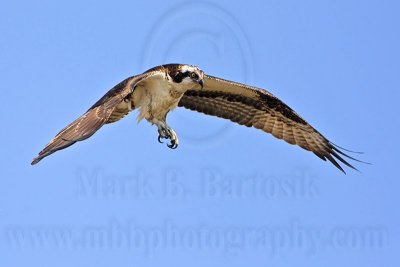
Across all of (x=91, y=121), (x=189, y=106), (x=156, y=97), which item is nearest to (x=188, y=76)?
(x=156, y=97)

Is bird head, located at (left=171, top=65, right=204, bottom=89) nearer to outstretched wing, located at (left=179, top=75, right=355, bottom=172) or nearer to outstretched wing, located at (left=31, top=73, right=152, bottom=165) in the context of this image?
outstretched wing, located at (left=31, top=73, right=152, bottom=165)

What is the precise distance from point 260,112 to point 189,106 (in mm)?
1533

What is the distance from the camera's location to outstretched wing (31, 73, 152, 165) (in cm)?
1480

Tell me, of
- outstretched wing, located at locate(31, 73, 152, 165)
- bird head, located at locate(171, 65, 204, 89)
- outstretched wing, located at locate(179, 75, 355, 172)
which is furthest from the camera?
outstretched wing, located at locate(179, 75, 355, 172)

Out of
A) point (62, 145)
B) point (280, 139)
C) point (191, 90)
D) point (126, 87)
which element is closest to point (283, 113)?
point (280, 139)

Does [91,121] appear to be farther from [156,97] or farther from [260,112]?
[260,112]

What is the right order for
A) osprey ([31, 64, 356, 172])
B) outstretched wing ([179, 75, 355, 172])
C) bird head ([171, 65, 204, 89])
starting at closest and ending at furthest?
osprey ([31, 64, 356, 172])
bird head ([171, 65, 204, 89])
outstretched wing ([179, 75, 355, 172])

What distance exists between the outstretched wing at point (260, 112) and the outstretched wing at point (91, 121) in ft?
10.8

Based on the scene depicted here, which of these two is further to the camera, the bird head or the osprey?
the bird head

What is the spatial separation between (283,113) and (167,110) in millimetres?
3160

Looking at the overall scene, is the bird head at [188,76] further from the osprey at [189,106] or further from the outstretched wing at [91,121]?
the outstretched wing at [91,121]

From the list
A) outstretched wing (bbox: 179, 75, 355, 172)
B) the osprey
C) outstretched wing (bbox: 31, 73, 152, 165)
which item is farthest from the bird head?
outstretched wing (bbox: 179, 75, 355, 172)

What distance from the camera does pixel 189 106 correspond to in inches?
806

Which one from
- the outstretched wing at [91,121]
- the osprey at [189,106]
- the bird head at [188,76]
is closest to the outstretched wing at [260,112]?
the osprey at [189,106]
